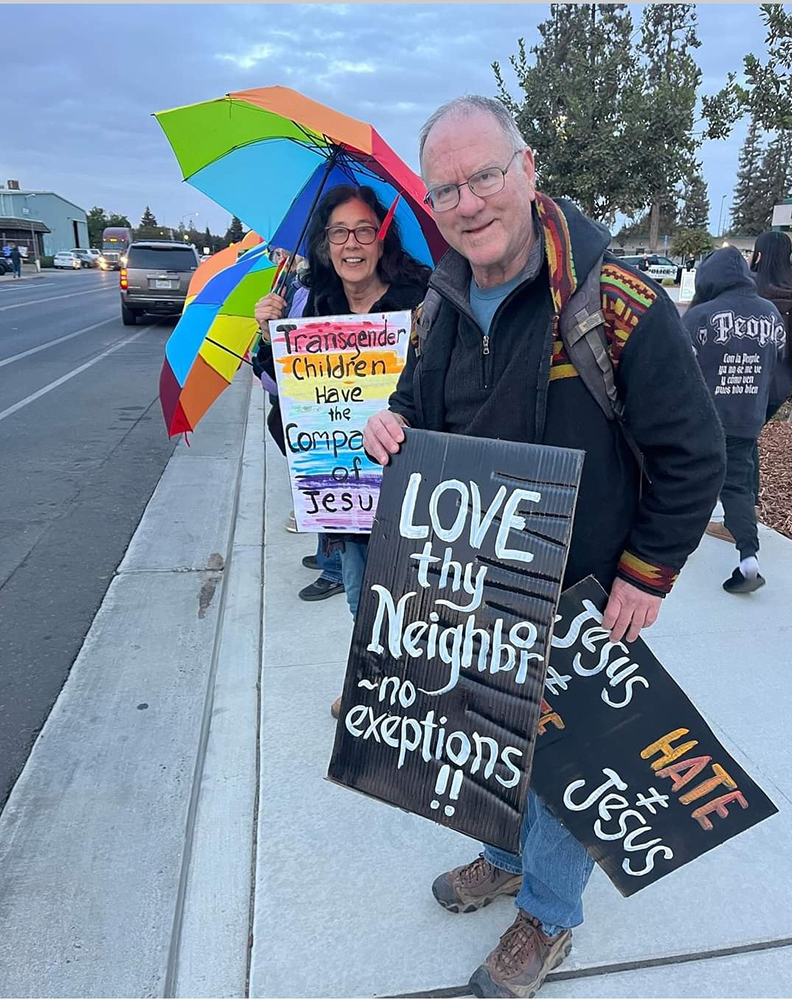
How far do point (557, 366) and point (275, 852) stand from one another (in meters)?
1.67

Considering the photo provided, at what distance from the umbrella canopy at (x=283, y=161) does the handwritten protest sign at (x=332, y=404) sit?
17.3 inches

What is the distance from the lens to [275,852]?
7.47 ft

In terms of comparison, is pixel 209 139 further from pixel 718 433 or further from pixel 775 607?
pixel 775 607

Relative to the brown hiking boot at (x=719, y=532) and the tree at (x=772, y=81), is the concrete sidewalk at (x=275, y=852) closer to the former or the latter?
the brown hiking boot at (x=719, y=532)

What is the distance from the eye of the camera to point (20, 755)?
2793 mm

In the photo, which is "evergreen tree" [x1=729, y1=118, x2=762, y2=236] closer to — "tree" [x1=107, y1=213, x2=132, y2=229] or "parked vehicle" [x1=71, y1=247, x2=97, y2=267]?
Answer: "parked vehicle" [x1=71, y1=247, x2=97, y2=267]

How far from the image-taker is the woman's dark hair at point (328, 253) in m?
2.69

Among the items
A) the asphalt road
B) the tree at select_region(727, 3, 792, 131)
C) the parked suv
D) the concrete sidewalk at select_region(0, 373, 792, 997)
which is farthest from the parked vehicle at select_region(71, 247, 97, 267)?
the concrete sidewalk at select_region(0, 373, 792, 997)

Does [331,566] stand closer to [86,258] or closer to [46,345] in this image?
[46,345]

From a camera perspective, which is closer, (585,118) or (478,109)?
(478,109)

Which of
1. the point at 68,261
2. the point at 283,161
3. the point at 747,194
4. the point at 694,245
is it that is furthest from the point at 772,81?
the point at 747,194

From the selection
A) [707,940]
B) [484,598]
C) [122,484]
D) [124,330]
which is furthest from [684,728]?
[124,330]

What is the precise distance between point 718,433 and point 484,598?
578 millimetres

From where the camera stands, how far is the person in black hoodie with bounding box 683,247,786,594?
156 inches
